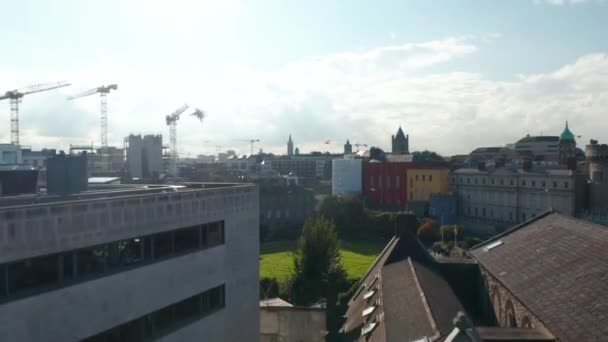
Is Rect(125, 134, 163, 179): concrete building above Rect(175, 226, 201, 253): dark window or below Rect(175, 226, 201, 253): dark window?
above

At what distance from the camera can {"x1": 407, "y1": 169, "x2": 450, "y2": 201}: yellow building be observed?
298 feet

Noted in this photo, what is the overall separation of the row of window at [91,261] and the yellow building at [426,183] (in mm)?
73333

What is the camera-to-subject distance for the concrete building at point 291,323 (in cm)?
2900

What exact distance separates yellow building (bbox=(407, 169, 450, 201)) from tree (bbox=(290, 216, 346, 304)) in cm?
4724

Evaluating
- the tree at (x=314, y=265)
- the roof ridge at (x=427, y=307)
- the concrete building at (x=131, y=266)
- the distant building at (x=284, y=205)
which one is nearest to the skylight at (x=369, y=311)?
the roof ridge at (x=427, y=307)

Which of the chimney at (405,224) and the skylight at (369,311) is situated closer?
the skylight at (369,311)

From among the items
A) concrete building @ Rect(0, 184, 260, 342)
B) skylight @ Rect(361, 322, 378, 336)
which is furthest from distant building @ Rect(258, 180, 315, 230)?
skylight @ Rect(361, 322, 378, 336)

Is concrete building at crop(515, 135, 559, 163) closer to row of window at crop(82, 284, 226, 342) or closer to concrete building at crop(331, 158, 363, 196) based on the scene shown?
concrete building at crop(331, 158, 363, 196)

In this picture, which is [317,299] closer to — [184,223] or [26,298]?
[184,223]

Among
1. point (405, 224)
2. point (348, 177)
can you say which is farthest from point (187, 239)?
point (348, 177)

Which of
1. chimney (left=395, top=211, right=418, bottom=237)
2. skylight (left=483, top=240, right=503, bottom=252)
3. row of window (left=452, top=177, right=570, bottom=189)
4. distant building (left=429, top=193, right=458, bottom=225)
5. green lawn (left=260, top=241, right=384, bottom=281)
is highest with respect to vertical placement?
row of window (left=452, top=177, right=570, bottom=189)

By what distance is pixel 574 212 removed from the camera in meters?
69.1

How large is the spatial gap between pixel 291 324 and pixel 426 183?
213ft

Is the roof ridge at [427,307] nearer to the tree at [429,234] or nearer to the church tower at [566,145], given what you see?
the tree at [429,234]
